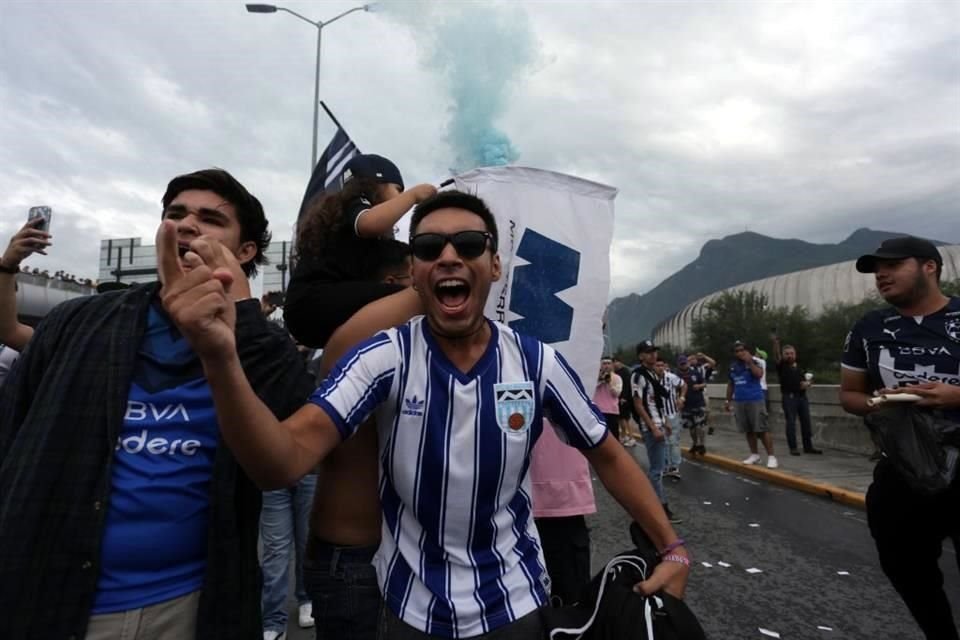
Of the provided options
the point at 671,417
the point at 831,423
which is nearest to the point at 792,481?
the point at 671,417

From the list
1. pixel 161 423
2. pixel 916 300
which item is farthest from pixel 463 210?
pixel 916 300

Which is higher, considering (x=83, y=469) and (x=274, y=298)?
(x=274, y=298)

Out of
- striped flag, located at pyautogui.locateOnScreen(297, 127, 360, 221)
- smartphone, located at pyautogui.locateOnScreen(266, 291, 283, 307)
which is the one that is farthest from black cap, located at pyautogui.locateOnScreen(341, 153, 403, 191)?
smartphone, located at pyautogui.locateOnScreen(266, 291, 283, 307)

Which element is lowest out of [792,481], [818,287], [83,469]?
[792,481]

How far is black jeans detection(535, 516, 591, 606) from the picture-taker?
2352 millimetres

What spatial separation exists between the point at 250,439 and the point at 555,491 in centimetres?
148

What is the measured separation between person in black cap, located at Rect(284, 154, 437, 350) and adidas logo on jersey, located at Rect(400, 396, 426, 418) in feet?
0.91

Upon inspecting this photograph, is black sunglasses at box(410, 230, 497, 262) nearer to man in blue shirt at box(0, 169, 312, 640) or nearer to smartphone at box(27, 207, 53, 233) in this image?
man in blue shirt at box(0, 169, 312, 640)

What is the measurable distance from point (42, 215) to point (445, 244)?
5.07ft

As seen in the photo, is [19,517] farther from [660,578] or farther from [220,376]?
[660,578]

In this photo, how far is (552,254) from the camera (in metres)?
2.18

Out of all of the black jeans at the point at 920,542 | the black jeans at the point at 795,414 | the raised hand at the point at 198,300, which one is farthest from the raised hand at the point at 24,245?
the black jeans at the point at 795,414

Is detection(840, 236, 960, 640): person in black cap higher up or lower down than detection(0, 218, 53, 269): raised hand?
lower down

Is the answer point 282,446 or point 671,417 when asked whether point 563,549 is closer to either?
point 282,446
